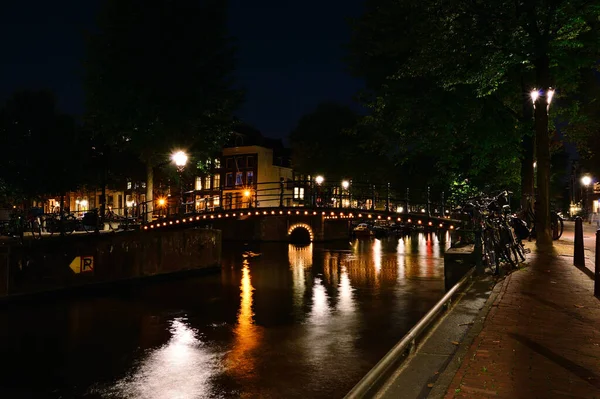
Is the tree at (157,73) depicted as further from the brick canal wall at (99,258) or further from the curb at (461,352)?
the curb at (461,352)

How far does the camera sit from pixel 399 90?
2319 centimetres

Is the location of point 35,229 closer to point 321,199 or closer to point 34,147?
point 34,147

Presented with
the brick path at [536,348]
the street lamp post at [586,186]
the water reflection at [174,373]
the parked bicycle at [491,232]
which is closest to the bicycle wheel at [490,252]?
the parked bicycle at [491,232]

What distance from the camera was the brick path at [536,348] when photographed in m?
4.90

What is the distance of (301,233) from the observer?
187 ft

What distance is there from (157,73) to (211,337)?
17.6 meters

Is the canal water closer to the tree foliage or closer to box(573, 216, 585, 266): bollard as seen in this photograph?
box(573, 216, 585, 266): bollard

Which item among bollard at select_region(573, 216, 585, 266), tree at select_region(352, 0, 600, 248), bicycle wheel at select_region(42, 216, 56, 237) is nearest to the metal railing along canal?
bollard at select_region(573, 216, 585, 266)

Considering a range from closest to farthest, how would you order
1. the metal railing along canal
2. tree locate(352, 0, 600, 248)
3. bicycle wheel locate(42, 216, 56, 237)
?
the metal railing along canal, tree locate(352, 0, 600, 248), bicycle wheel locate(42, 216, 56, 237)

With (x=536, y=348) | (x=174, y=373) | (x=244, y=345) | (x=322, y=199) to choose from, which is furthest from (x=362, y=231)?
(x=536, y=348)

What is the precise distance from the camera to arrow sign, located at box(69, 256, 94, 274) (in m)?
20.7

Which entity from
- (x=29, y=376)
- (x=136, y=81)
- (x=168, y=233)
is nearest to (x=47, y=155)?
(x=136, y=81)

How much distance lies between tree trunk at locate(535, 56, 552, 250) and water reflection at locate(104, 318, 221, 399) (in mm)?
11481

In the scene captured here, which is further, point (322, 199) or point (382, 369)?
point (322, 199)
